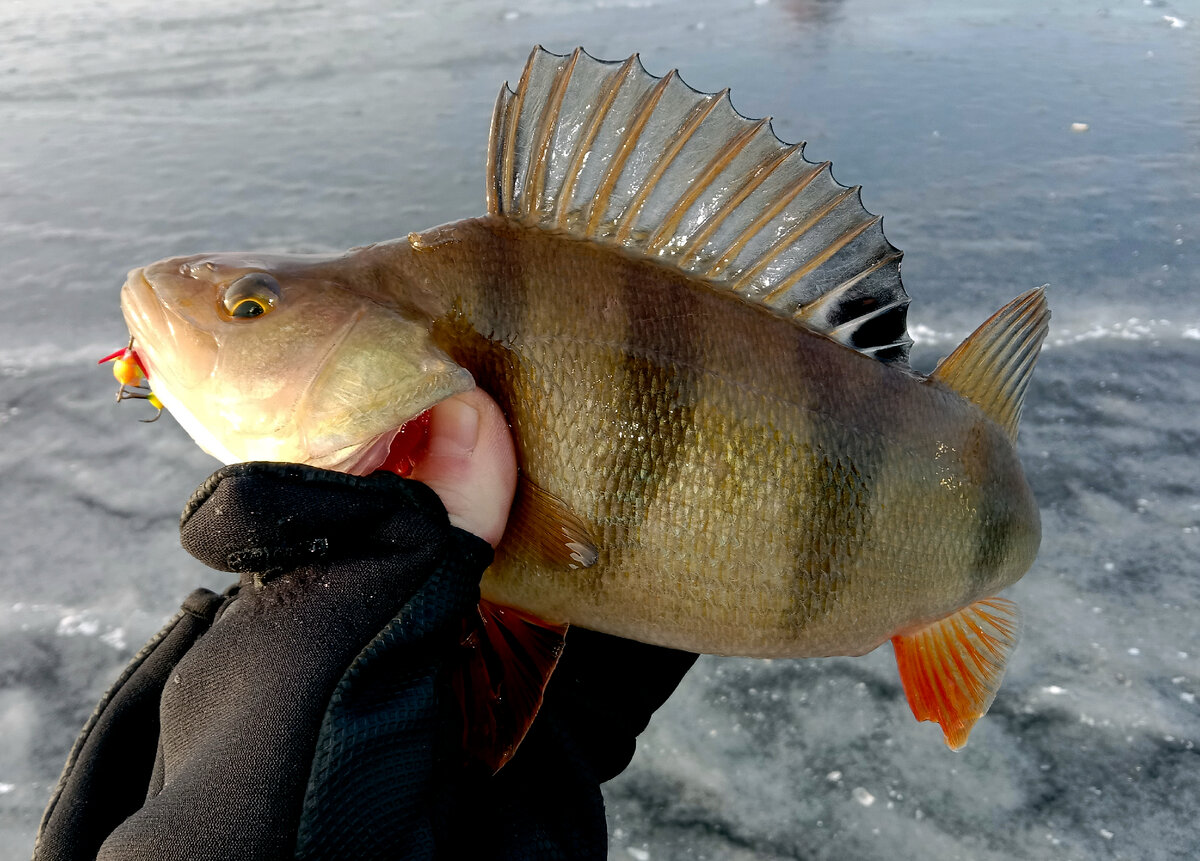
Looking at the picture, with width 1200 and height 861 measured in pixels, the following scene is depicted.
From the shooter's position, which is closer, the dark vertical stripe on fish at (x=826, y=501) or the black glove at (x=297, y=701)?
the black glove at (x=297, y=701)

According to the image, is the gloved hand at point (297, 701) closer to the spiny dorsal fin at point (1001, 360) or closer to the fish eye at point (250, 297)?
the fish eye at point (250, 297)

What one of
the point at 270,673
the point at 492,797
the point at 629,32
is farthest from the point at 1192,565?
the point at 629,32

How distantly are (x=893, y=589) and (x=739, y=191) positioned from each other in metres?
0.75

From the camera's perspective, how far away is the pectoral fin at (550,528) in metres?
1.24

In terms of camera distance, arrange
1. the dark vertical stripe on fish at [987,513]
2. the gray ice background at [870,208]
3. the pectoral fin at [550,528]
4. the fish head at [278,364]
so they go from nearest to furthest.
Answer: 1. the fish head at [278,364]
2. the pectoral fin at [550,528]
3. the dark vertical stripe on fish at [987,513]
4. the gray ice background at [870,208]

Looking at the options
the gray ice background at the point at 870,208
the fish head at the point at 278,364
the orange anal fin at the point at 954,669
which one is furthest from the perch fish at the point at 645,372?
the gray ice background at the point at 870,208

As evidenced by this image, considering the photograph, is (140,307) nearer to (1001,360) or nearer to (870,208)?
(1001,360)

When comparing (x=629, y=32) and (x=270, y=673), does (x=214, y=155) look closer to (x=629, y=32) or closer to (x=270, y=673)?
(x=629, y=32)

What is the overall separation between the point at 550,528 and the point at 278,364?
1.53 ft

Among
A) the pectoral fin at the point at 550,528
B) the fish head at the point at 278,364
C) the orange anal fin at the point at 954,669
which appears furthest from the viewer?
the orange anal fin at the point at 954,669

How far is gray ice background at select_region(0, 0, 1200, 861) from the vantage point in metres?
1.93

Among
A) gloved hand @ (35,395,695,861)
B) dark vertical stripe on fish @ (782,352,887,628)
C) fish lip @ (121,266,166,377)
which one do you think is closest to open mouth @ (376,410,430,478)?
gloved hand @ (35,395,695,861)

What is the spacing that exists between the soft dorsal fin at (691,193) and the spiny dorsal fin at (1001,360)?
0.18 metres

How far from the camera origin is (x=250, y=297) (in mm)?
1165
